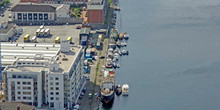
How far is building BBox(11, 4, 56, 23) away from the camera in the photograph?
7699 centimetres

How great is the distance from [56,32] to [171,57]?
14.4 m

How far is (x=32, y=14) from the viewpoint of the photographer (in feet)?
253

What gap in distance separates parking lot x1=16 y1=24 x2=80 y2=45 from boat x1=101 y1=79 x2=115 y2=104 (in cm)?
1333

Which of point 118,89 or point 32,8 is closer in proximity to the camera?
point 118,89

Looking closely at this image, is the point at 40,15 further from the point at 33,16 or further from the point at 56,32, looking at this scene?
the point at 56,32

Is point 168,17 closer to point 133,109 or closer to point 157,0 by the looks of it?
point 157,0

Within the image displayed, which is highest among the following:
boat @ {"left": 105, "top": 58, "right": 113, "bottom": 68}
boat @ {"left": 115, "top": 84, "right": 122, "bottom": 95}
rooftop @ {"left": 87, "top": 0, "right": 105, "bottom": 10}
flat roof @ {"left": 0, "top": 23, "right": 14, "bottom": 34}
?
rooftop @ {"left": 87, "top": 0, "right": 105, "bottom": 10}

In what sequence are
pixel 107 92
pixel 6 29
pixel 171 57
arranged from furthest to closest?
1. pixel 6 29
2. pixel 171 57
3. pixel 107 92

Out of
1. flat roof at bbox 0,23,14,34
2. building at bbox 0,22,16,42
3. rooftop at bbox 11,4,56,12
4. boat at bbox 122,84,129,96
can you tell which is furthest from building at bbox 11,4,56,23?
boat at bbox 122,84,129,96

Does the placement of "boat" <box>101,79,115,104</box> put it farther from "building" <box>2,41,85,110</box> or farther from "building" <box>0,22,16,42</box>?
"building" <box>0,22,16,42</box>

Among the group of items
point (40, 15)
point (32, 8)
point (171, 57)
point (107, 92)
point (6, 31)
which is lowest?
point (107, 92)

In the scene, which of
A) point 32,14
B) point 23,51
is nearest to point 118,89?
point 23,51

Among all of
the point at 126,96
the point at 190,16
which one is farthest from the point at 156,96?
the point at 190,16

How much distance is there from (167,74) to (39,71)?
1628 centimetres
